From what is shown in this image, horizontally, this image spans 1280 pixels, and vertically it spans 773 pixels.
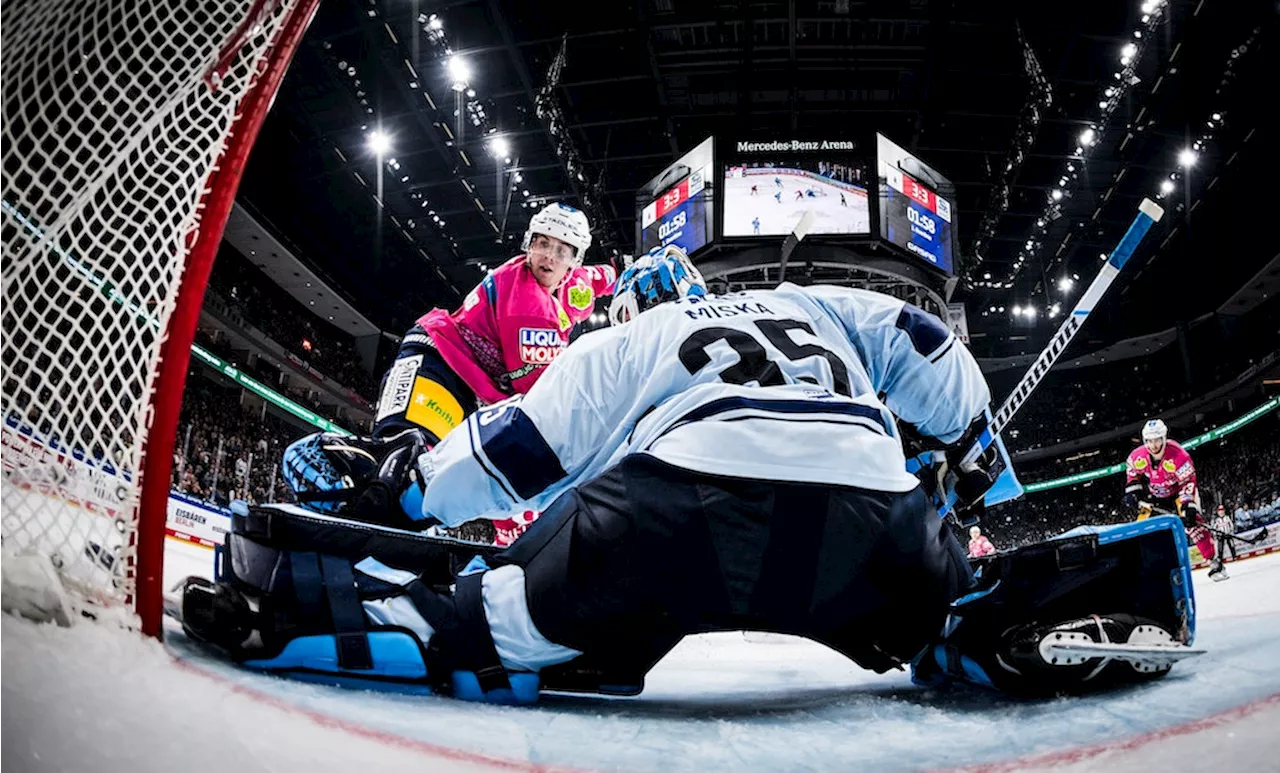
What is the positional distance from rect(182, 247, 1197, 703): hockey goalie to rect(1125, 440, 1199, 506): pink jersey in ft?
22.1

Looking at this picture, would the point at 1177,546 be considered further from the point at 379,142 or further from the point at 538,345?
the point at 379,142

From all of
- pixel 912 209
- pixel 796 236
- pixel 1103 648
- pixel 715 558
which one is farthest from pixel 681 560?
pixel 912 209

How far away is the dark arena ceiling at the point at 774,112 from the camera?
A: 11.5 metres

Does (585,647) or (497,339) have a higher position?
(497,339)

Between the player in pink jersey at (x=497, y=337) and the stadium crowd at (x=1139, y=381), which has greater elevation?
the stadium crowd at (x=1139, y=381)

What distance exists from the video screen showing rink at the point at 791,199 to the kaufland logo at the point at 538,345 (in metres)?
6.15

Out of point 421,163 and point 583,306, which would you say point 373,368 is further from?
point 583,306

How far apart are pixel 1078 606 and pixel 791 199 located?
8.26 metres

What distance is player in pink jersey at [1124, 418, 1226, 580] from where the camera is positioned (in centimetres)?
684

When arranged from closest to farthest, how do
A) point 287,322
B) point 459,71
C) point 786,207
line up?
point 786,207 < point 459,71 < point 287,322

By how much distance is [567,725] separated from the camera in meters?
1.16

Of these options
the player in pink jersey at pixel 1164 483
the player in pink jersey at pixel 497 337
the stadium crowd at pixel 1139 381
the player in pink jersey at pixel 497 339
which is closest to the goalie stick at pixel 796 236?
the player in pink jersey at pixel 1164 483

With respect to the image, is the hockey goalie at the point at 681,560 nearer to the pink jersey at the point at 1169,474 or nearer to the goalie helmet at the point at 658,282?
the goalie helmet at the point at 658,282

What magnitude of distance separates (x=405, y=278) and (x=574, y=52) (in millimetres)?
8793
